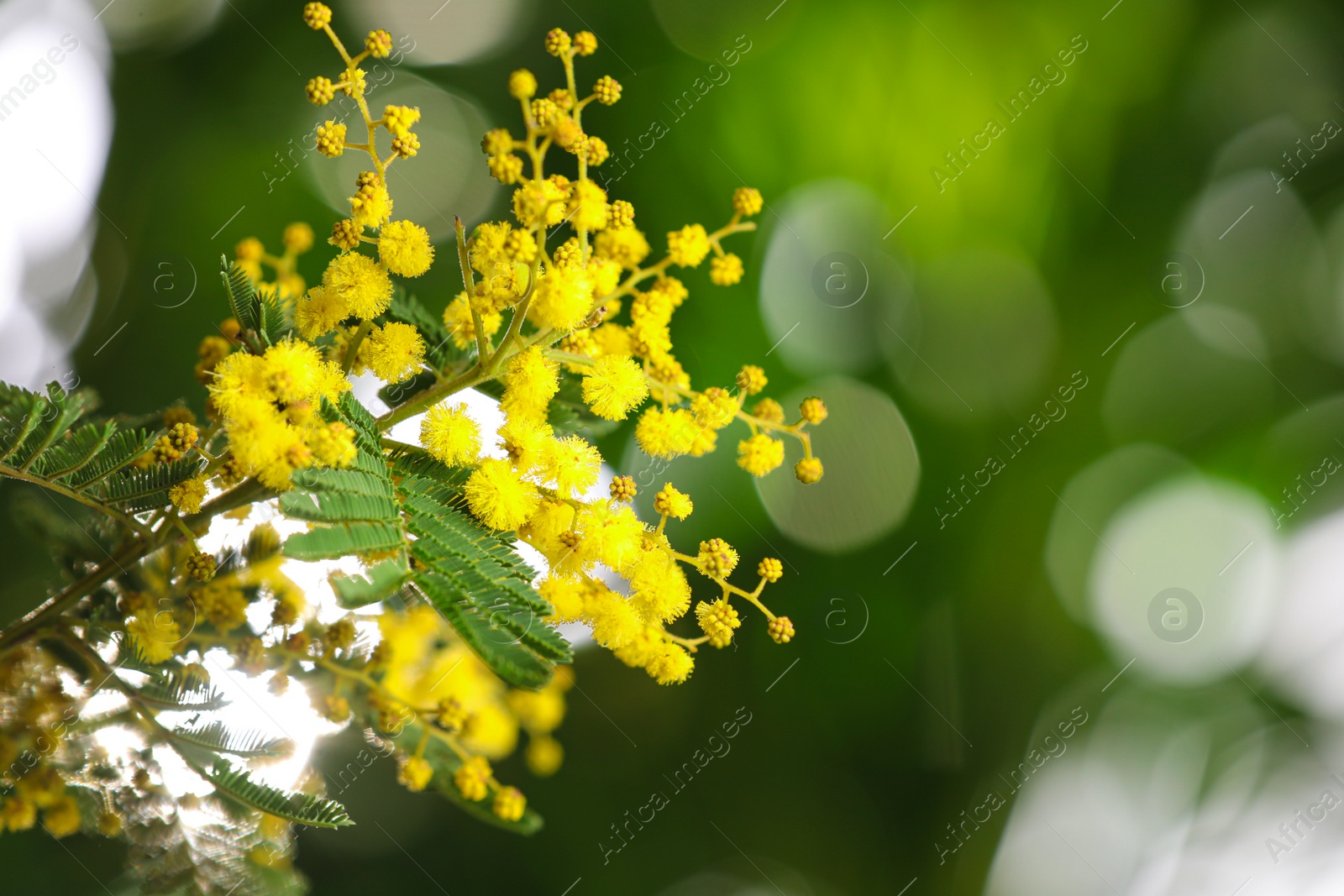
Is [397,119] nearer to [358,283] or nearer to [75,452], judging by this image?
[358,283]

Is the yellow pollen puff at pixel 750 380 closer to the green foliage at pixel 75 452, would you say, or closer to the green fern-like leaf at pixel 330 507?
the green fern-like leaf at pixel 330 507

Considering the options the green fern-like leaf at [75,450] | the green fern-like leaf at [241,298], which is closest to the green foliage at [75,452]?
the green fern-like leaf at [75,450]

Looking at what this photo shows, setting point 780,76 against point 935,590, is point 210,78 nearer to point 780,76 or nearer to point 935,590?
point 780,76

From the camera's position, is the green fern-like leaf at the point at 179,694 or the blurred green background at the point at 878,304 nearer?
the green fern-like leaf at the point at 179,694

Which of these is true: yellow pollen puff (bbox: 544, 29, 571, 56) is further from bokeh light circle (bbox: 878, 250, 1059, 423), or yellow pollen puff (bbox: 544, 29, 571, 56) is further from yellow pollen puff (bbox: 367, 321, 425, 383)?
bokeh light circle (bbox: 878, 250, 1059, 423)

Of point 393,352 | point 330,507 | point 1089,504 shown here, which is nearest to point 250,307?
point 393,352
